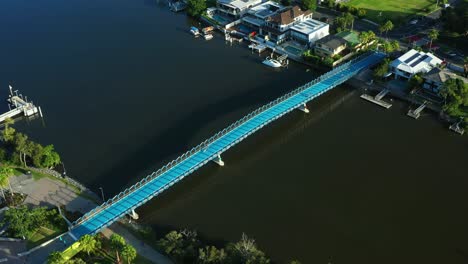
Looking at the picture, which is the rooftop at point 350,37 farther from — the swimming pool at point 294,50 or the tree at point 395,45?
the swimming pool at point 294,50

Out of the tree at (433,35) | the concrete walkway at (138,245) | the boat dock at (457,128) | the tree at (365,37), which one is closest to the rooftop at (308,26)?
the tree at (365,37)

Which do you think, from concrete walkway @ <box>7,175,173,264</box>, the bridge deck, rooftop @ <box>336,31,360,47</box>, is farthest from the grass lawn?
concrete walkway @ <box>7,175,173,264</box>

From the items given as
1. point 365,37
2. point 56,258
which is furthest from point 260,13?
point 56,258

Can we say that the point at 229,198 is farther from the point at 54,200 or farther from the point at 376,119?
the point at 376,119

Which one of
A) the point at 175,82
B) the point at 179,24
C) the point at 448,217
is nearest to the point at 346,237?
the point at 448,217

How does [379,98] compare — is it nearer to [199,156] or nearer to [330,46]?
[330,46]

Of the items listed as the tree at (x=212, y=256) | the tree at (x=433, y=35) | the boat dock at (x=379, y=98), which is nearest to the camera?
the tree at (x=212, y=256)
